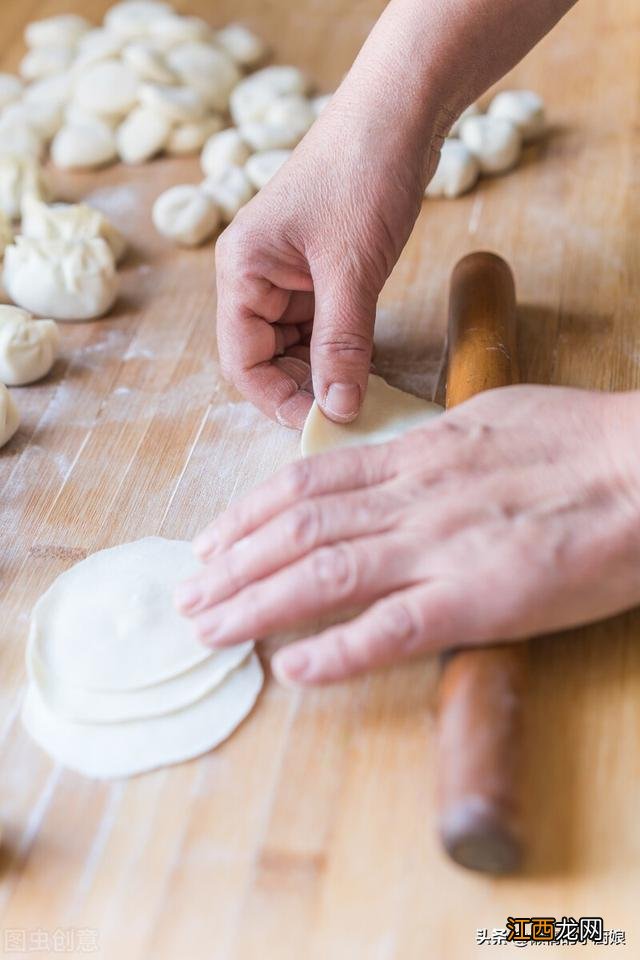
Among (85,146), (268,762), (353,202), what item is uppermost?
(353,202)

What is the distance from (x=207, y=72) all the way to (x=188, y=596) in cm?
142

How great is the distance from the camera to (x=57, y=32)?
92.4 inches

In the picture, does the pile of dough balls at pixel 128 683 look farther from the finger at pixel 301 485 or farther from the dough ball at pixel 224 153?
the dough ball at pixel 224 153

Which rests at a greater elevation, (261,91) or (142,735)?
(261,91)

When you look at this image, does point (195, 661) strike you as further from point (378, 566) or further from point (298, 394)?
point (298, 394)

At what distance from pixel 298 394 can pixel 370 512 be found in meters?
0.40

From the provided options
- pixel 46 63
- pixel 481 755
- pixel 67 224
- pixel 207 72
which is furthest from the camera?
pixel 46 63

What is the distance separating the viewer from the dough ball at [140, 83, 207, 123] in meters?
2.05

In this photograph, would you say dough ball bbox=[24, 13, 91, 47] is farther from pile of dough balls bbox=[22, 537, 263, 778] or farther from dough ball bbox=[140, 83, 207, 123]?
pile of dough balls bbox=[22, 537, 263, 778]

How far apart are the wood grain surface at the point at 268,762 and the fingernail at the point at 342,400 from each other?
0.12 m

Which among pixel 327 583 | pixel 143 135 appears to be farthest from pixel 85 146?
pixel 327 583

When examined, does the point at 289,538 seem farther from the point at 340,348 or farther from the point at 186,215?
the point at 186,215

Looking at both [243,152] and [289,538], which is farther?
[243,152]

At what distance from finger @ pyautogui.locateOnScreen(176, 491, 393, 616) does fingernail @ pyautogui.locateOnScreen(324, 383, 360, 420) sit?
0.25 metres
